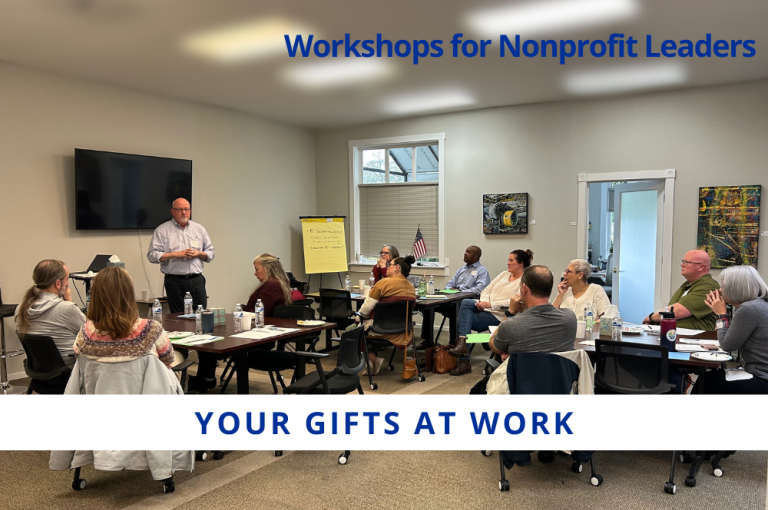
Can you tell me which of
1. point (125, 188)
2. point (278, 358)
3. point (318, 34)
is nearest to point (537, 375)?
point (278, 358)

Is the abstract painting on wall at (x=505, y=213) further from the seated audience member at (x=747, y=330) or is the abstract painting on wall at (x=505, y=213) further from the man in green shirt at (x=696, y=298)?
the seated audience member at (x=747, y=330)

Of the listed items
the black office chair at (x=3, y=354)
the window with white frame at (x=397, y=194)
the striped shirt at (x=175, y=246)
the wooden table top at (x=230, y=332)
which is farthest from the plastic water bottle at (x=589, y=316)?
the black office chair at (x=3, y=354)

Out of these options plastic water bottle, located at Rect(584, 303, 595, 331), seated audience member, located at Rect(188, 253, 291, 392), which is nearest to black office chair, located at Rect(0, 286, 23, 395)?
seated audience member, located at Rect(188, 253, 291, 392)

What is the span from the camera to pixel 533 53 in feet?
18.4

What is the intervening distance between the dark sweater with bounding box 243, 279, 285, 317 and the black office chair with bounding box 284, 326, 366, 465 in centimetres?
126

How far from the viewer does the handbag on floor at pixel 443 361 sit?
5.79 meters

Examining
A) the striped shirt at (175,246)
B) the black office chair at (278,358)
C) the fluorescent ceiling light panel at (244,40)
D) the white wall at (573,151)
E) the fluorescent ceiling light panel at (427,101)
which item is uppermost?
the fluorescent ceiling light panel at (244,40)

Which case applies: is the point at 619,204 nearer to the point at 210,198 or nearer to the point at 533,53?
the point at 533,53

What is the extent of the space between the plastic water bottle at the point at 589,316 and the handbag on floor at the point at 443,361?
1740mm

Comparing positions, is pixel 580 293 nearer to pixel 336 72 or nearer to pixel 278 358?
pixel 278 358

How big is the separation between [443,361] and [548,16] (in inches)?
130

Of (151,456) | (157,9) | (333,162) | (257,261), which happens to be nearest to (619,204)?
(333,162)

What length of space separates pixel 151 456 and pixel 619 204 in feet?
22.8

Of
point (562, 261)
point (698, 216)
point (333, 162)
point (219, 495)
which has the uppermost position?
point (333, 162)
